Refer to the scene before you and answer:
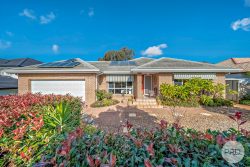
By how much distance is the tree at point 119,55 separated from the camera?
6481cm

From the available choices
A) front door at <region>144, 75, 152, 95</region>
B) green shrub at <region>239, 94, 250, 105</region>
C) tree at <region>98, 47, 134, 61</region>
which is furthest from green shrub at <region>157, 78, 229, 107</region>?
tree at <region>98, 47, 134, 61</region>

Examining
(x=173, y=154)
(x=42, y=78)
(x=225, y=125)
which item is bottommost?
(x=225, y=125)

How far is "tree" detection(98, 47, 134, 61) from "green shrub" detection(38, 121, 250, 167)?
204 feet

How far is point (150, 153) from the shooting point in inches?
90.7

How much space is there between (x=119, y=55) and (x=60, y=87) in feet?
164

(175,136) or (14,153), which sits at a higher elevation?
(175,136)

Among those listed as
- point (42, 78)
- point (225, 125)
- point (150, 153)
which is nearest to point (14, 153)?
point (150, 153)

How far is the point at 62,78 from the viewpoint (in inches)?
679

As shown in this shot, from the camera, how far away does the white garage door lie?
56.8ft

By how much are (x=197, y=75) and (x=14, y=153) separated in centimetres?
1903

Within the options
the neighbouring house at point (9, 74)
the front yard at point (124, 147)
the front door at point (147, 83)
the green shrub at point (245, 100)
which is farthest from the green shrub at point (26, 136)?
the green shrub at point (245, 100)

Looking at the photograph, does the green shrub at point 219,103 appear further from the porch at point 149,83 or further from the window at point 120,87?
the window at point 120,87

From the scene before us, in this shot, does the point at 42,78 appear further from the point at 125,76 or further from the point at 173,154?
the point at 173,154

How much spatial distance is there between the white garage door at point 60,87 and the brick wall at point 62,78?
41 cm
